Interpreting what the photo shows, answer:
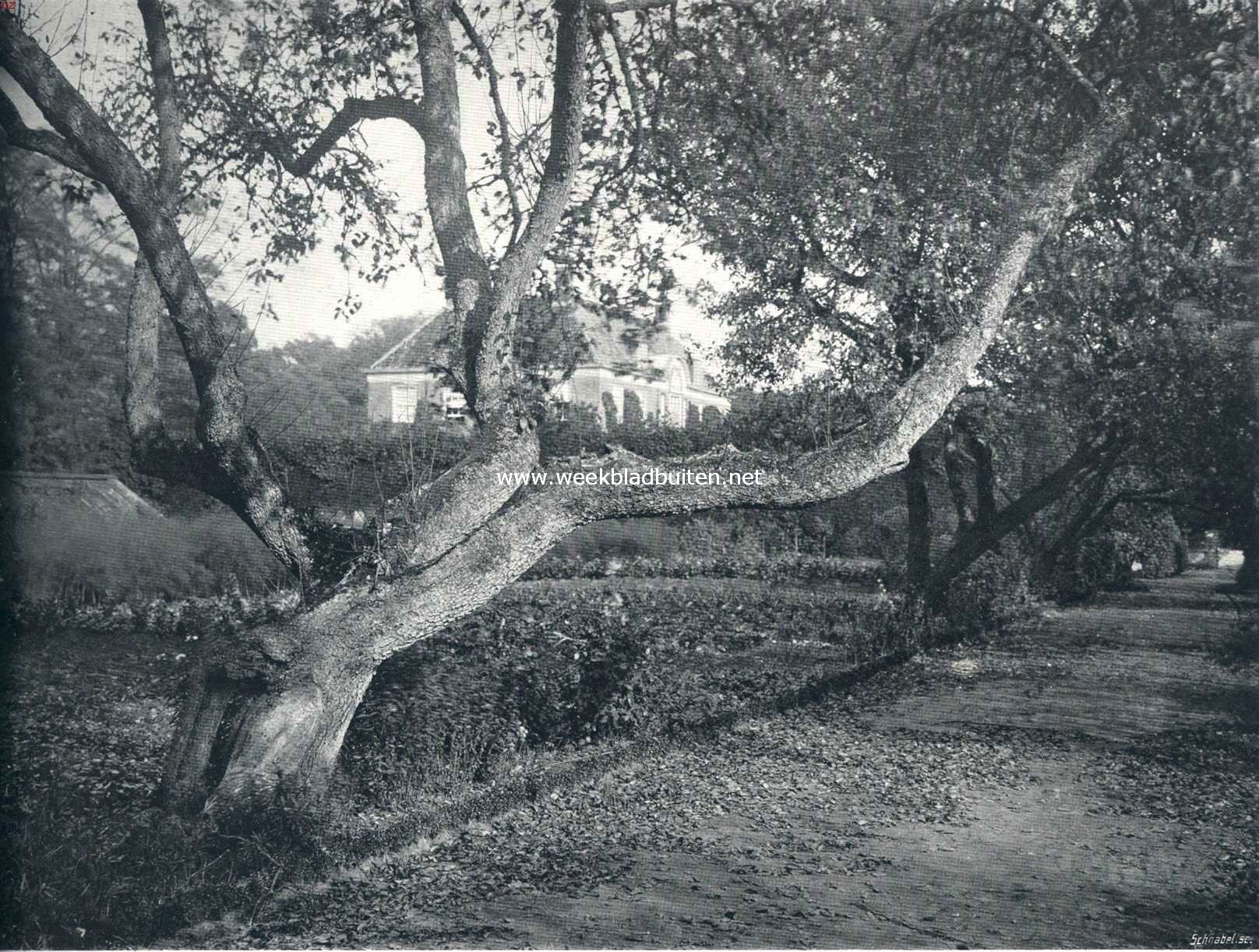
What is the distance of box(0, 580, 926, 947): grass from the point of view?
3.09 meters

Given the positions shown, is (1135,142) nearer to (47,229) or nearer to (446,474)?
(446,474)

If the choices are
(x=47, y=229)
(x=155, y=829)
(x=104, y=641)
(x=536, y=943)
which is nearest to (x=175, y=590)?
(x=104, y=641)

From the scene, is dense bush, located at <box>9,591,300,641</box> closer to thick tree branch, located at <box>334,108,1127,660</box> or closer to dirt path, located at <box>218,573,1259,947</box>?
thick tree branch, located at <box>334,108,1127,660</box>

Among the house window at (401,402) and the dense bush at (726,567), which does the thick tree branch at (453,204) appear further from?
the dense bush at (726,567)

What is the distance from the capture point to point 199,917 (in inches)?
123

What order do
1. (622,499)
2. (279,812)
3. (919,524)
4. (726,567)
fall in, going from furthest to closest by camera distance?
(726,567) < (919,524) < (622,499) < (279,812)

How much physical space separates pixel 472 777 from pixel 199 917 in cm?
157

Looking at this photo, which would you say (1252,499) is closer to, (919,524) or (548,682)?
(919,524)

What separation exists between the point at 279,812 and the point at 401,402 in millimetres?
5549

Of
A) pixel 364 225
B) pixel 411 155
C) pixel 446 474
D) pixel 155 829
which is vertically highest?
pixel 411 155

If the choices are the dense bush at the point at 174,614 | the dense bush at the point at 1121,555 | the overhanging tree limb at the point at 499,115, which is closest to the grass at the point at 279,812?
the dense bush at the point at 174,614

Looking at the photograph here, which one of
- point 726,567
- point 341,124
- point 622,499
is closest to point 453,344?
point 622,499

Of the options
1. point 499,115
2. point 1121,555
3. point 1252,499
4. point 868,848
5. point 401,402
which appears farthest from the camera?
point 1121,555

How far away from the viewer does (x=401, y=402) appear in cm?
866
